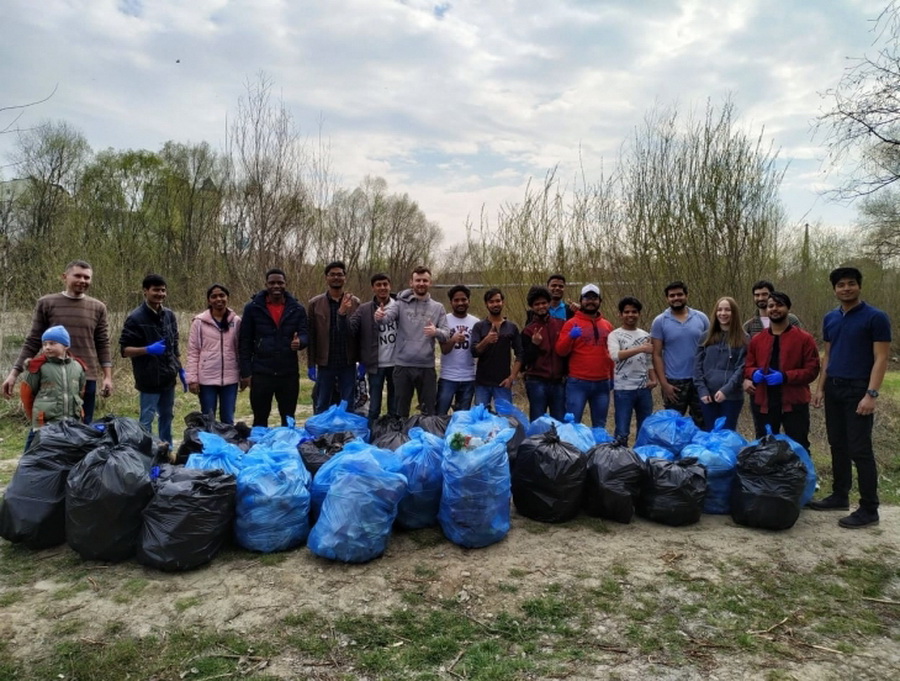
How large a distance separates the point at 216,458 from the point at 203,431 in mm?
638

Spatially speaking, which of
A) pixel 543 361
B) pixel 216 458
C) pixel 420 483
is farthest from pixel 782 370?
pixel 216 458

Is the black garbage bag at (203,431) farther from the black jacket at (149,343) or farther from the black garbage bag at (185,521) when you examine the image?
the black garbage bag at (185,521)

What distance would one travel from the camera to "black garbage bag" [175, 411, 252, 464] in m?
3.92

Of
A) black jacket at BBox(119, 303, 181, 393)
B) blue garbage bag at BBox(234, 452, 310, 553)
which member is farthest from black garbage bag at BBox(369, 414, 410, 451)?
black jacket at BBox(119, 303, 181, 393)

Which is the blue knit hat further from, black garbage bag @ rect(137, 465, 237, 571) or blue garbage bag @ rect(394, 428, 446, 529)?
blue garbage bag @ rect(394, 428, 446, 529)

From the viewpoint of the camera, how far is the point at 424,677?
222 centimetres

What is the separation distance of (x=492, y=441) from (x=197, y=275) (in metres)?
11.9

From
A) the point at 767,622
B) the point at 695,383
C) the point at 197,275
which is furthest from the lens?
the point at 197,275

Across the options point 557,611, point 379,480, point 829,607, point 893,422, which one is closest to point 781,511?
point 829,607

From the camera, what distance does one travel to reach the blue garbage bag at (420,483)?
342cm

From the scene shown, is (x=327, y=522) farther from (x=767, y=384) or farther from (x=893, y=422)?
(x=893, y=422)

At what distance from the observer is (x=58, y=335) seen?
153 inches

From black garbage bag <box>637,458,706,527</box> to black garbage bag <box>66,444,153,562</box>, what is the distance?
10.0ft

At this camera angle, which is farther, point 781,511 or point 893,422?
point 893,422
